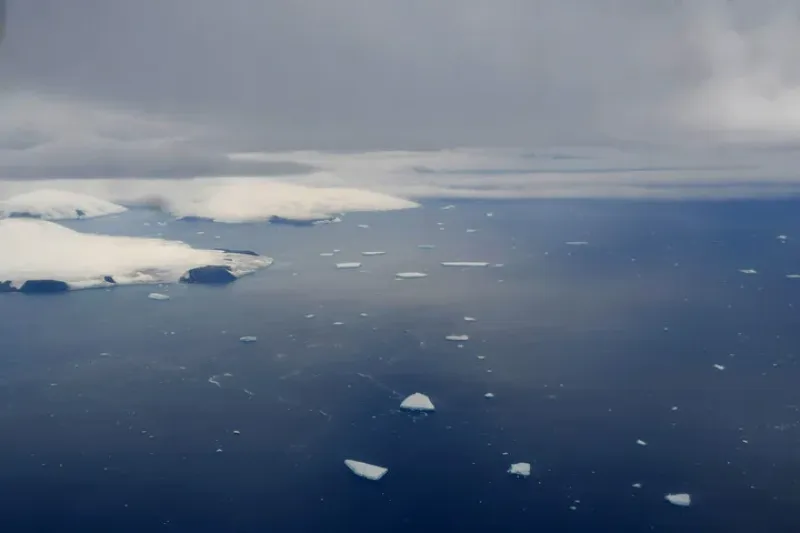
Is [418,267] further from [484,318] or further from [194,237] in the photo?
[194,237]

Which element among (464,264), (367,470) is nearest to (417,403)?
(367,470)

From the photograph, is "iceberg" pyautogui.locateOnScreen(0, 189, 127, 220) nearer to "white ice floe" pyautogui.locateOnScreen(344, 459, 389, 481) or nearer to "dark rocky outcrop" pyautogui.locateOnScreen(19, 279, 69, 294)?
"dark rocky outcrop" pyautogui.locateOnScreen(19, 279, 69, 294)

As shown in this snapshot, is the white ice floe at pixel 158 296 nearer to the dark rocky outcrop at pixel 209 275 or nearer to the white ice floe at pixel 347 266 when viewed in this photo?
the dark rocky outcrop at pixel 209 275

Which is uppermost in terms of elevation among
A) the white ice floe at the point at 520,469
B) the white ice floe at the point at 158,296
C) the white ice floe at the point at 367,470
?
the white ice floe at the point at 158,296

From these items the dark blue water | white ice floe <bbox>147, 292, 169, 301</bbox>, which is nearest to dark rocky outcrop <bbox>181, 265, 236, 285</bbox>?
the dark blue water

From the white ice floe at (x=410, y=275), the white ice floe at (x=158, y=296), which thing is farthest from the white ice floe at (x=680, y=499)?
the white ice floe at (x=158, y=296)

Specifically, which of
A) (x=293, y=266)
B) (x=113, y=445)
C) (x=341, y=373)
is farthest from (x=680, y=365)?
(x=293, y=266)

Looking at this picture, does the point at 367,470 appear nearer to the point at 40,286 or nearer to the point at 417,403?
the point at 417,403
